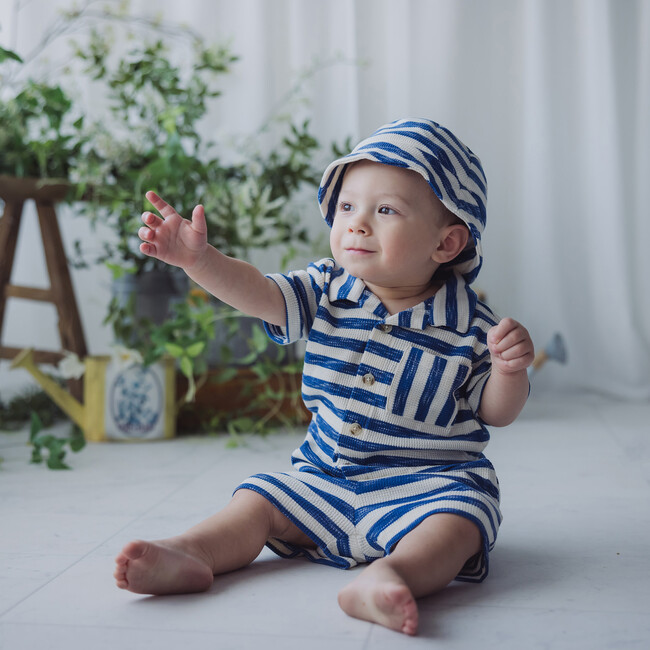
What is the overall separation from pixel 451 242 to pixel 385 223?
0.29 ft

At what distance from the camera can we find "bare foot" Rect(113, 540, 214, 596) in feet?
2.41

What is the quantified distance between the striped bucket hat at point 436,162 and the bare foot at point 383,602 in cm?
37

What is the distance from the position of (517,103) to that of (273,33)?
0.67 meters

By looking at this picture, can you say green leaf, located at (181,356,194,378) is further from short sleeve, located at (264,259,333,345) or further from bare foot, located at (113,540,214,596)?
bare foot, located at (113,540,214,596)

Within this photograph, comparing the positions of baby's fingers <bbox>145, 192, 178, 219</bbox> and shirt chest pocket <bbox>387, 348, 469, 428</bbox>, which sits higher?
baby's fingers <bbox>145, 192, 178, 219</bbox>

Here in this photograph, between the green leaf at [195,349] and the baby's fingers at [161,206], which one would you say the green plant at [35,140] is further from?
the baby's fingers at [161,206]

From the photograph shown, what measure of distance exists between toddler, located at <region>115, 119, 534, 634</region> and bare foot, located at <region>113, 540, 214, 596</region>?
0.04m

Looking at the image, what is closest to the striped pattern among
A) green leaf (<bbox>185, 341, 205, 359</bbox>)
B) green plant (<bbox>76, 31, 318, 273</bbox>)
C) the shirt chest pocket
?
the shirt chest pocket

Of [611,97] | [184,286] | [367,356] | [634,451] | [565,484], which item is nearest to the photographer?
[367,356]

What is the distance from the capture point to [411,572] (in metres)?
0.74

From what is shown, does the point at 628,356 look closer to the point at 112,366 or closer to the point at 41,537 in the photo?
the point at 112,366

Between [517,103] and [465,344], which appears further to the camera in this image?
[517,103]

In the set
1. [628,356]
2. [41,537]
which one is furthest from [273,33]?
[41,537]

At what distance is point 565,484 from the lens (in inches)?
49.8
